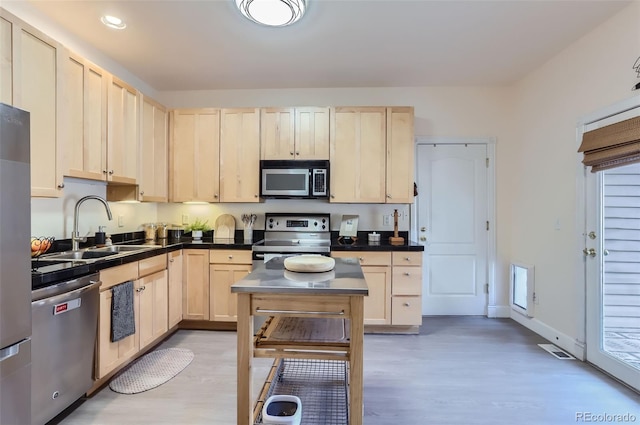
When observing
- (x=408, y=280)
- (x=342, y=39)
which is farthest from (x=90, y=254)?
(x=408, y=280)

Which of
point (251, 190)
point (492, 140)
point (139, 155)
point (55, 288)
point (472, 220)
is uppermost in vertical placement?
point (492, 140)

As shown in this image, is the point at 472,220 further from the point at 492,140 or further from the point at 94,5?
the point at 94,5

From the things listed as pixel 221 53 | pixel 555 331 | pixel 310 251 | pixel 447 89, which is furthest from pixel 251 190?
pixel 555 331

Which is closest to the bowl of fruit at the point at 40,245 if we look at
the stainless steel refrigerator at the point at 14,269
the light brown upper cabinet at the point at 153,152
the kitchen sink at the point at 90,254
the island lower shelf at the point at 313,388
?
the kitchen sink at the point at 90,254

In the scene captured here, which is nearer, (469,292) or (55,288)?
(55,288)

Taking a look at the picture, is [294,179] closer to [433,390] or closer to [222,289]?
[222,289]

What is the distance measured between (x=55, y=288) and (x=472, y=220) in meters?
3.89

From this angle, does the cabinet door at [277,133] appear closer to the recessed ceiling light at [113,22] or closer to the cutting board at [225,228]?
the cutting board at [225,228]

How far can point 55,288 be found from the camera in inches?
66.6

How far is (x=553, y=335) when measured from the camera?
2.91 metres

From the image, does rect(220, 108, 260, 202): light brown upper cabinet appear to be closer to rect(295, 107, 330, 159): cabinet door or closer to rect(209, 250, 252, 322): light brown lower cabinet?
rect(295, 107, 330, 159): cabinet door

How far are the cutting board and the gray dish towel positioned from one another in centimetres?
135

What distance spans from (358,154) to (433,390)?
2270 mm

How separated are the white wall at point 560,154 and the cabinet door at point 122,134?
4032mm
